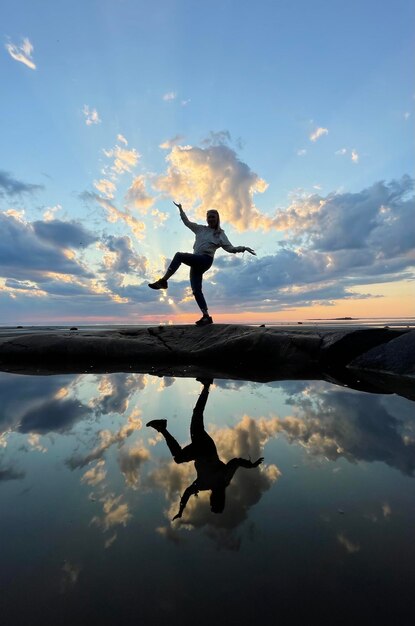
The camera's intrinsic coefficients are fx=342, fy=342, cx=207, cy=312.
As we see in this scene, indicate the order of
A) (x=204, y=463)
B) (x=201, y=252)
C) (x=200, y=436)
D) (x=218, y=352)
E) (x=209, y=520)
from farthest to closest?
(x=201, y=252)
(x=218, y=352)
(x=200, y=436)
(x=204, y=463)
(x=209, y=520)

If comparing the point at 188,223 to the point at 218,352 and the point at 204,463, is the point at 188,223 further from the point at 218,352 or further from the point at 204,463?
the point at 204,463

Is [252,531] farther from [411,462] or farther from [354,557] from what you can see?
[411,462]

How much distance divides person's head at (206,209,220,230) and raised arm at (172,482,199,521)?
19.9 feet

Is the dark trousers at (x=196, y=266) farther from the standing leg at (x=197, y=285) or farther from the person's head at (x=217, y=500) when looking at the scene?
the person's head at (x=217, y=500)

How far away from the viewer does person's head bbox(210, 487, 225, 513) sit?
1368 millimetres

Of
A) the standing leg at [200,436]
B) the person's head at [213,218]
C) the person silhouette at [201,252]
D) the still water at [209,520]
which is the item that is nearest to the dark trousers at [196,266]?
the person silhouette at [201,252]

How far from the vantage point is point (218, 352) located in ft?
21.0

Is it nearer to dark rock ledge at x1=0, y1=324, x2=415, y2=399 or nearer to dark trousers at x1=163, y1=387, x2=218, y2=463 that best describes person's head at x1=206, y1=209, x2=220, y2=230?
dark rock ledge at x1=0, y1=324, x2=415, y2=399

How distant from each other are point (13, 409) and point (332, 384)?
3.39 meters

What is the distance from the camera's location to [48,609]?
0.88 meters

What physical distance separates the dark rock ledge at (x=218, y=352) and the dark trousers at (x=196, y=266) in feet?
2.20

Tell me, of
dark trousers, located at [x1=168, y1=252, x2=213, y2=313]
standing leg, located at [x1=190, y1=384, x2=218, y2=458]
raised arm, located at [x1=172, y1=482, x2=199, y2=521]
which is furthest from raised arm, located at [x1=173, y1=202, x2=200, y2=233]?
raised arm, located at [x1=172, y1=482, x2=199, y2=521]

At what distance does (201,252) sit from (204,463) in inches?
218

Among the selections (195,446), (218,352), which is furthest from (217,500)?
(218,352)
